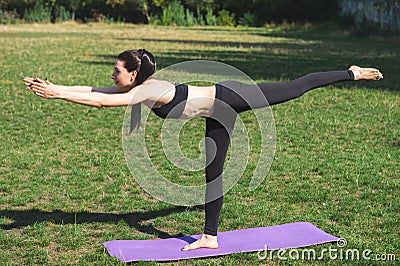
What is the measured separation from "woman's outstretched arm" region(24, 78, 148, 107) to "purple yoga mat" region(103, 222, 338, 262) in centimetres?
125

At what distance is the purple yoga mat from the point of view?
5.57 m

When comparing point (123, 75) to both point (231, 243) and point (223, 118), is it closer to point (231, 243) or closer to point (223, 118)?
point (223, 118)

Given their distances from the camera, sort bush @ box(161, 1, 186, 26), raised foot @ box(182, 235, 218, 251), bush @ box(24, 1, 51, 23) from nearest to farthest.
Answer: raised foot @ box(182, 235, 218, 251)
bush @ box(24, 1, 51, 23)
bush @ box(161, 1, 186, 26)

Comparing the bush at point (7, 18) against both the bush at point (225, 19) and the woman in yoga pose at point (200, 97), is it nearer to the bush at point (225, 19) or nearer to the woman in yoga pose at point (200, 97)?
the bush at point (225, 19)

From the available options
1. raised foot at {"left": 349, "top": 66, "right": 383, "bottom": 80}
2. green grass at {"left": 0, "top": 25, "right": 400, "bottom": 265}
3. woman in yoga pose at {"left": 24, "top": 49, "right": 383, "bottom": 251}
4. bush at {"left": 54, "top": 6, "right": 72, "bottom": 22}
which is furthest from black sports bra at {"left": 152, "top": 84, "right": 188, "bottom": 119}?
bush at {"left": 54, "top": 6, "right": 72, "bottom": 22}

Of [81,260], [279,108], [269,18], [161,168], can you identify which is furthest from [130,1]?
[81,260]

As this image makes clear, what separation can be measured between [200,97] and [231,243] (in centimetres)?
→ 130

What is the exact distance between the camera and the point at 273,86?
5.88 metres

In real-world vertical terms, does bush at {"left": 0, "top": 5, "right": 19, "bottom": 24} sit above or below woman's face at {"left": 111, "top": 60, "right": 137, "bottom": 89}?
below

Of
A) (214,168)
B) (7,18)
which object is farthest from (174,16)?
(214,168)

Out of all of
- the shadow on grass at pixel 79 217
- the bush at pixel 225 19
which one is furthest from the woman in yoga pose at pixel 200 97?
the bush at pixel 225 19

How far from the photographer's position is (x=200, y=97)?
18.5 ft

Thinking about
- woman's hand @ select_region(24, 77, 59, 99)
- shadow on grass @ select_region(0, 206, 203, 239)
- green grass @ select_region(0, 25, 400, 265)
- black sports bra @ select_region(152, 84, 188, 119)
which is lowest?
shadow on grass @ select_region(0, 206, 203, 239)

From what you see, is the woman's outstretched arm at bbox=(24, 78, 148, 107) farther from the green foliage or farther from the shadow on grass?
the green foliage
